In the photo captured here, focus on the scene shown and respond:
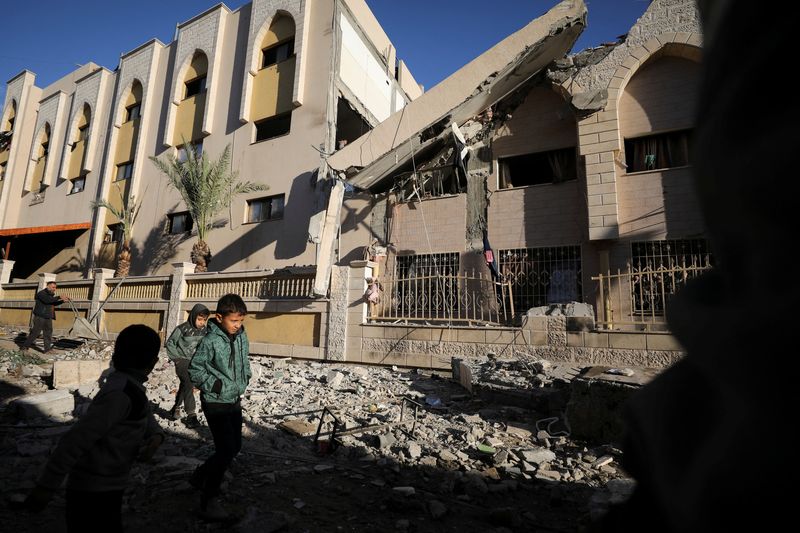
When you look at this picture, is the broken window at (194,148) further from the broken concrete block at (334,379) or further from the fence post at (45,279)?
the broken concrete block at (334,379)

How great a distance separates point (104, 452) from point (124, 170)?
2261 cm

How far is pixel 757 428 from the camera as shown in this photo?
0.38 meters

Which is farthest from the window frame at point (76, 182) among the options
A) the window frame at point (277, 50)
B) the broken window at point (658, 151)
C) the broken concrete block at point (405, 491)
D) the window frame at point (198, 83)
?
the broken window at point (658, 151)

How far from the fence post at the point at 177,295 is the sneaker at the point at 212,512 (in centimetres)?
1022

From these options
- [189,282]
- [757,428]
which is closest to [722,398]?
[757,428]

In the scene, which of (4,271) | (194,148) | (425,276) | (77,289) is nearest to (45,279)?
(77,289)

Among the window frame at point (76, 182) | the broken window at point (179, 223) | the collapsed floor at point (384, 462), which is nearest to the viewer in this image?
the collapsed floor at point (384, 462)

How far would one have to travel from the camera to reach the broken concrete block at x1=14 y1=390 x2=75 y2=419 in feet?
18.0

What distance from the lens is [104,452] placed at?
201 centimetres

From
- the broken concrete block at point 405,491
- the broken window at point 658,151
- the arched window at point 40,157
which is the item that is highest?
the arched window at point 40,157

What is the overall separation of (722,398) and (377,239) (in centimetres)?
1178

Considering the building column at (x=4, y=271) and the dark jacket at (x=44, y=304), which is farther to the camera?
the building column at (x=4, y=271)

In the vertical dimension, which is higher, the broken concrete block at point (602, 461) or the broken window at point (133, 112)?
the broken window at point (133, 112)

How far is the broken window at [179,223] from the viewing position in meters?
16.8
